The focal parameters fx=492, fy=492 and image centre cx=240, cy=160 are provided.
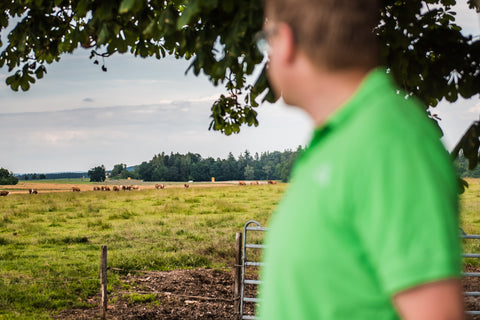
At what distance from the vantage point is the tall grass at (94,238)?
1140cm

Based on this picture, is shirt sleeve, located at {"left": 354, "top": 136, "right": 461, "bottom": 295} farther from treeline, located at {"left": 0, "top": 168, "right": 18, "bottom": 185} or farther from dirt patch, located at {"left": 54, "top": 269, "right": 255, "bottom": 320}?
treeline, located at {"left": 0, "top": 168, "right": 18, "bottom": 185}

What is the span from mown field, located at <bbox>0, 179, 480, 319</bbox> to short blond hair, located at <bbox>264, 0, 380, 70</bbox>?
976cm

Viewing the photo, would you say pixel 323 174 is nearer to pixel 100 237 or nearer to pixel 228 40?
pixel 228 40

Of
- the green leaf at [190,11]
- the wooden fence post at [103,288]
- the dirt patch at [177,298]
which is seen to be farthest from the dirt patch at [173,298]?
the green leaf at [190,11]

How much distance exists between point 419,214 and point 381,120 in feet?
0.72

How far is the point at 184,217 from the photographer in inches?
937

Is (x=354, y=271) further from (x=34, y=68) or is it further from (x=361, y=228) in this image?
(x=34, y=68)

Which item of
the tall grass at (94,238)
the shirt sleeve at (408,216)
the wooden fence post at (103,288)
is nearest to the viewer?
the shirt sleeve at (408,216)

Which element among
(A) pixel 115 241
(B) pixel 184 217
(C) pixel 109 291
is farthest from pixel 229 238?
(C) pixel 109 291

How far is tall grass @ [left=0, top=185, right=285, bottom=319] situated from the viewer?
1140cm

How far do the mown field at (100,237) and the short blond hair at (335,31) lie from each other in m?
9.76

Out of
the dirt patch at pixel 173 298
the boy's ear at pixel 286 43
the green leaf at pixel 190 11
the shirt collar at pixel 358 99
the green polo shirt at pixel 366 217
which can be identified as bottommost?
the dirt patch at pixel 173 298

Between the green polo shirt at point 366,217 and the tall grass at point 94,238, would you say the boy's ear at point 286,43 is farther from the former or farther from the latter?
the tall grass at point 94,238

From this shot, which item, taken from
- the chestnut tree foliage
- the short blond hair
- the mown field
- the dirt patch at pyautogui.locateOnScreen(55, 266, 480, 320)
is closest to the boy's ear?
the short blond hair
